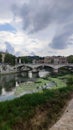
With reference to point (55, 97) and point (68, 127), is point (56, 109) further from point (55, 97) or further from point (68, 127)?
point (68, 127)

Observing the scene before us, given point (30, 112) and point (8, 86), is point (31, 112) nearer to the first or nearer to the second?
point (30, 112)

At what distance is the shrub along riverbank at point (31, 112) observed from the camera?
11578 mm

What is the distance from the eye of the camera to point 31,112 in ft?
43.3

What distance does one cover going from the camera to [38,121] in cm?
1254

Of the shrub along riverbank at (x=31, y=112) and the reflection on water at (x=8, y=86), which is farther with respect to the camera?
the reflection on water at (x=8, y=86)

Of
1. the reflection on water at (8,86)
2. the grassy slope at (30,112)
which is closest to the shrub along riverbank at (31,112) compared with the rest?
the grassy slope at (30,112)

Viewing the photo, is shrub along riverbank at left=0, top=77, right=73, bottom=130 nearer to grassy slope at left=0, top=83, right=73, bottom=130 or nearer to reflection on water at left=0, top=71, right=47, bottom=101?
grassy slope at left=0, top=83, right=73, bottom=130

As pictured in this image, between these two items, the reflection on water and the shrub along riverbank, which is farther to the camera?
the reflection on water

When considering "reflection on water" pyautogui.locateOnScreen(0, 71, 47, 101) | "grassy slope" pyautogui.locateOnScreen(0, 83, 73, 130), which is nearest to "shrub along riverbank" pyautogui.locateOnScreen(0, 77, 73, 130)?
"grassy slope" pyautogui.locateOnScreen(0, 83, 73, 130)

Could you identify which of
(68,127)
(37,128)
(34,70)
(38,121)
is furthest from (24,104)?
(34,70)

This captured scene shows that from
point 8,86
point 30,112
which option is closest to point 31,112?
point 30,112

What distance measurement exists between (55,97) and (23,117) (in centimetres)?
511

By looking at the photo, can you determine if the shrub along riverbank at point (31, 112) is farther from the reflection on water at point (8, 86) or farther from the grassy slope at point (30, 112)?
the reflection on water at point (8, 86)

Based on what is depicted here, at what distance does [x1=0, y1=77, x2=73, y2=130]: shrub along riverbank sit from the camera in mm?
11578
